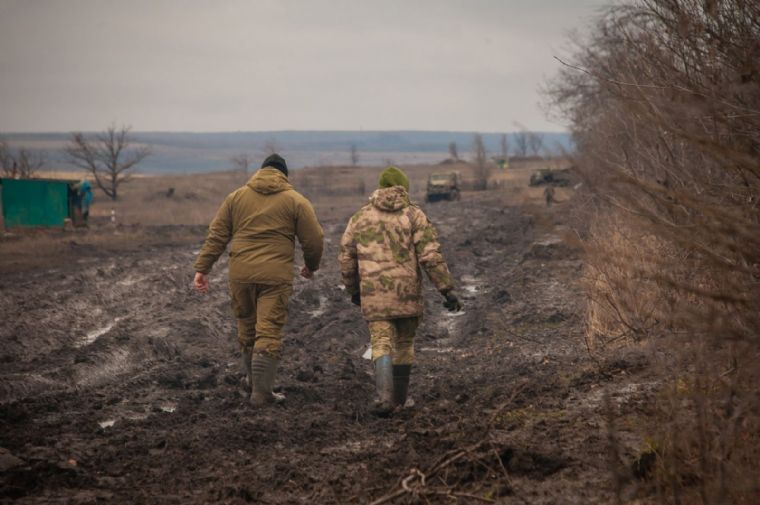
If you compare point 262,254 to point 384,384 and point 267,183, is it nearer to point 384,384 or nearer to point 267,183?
point 267,183

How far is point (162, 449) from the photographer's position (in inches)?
259

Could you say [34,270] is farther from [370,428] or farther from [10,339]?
[370,428]

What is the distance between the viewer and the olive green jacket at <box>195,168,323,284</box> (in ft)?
26.7

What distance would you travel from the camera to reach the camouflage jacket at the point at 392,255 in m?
7.74

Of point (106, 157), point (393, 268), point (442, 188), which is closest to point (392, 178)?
point (393, 268)

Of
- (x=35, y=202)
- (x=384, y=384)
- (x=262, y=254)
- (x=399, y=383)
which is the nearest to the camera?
(x=384, y=384)

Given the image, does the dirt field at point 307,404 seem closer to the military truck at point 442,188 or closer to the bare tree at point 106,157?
the military truck at point 442,188

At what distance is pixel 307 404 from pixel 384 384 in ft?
2.77

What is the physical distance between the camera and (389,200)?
7.88 meters

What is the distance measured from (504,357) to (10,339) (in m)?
5.65

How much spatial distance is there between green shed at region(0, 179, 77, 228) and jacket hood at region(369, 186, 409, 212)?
2228cm

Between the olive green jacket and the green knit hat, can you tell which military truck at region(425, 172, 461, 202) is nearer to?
the olive green jacket

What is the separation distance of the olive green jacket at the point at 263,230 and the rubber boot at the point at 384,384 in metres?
1.20

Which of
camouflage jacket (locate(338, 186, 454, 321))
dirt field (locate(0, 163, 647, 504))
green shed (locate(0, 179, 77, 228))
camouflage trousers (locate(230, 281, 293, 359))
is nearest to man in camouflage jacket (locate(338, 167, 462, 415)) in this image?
camouflage jacket (locate(338, 186, 454, 321))
